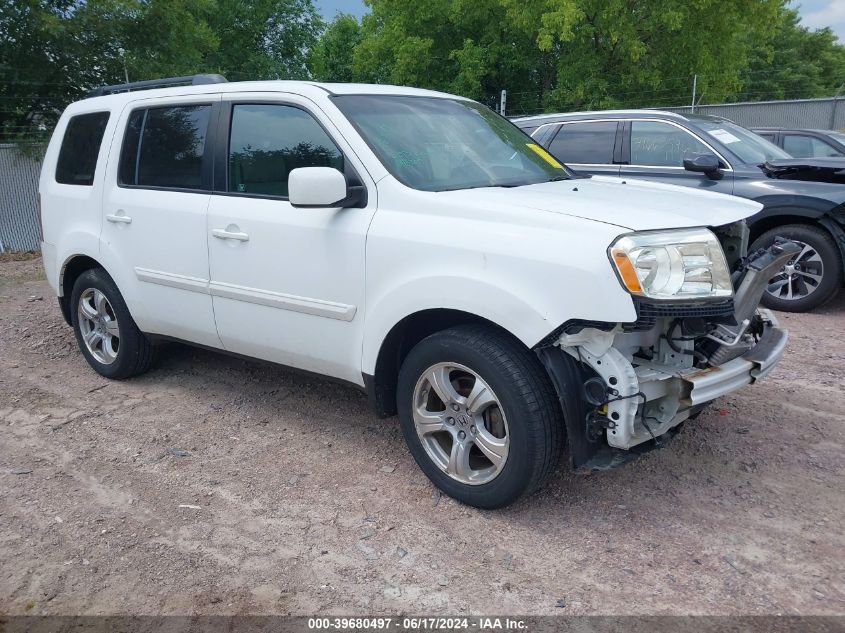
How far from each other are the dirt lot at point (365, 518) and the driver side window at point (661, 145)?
310 cm

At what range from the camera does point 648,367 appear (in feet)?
9.92

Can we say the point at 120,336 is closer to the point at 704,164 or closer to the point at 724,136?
the point at 704,164

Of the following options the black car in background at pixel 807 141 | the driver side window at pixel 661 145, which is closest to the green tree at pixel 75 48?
the driver side window at pixel 661 145

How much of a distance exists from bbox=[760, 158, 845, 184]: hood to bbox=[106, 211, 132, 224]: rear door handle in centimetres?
559

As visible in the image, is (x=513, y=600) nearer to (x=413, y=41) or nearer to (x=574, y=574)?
(x=574, y=574)

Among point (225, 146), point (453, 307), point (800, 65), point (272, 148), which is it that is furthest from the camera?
point (800, 65)

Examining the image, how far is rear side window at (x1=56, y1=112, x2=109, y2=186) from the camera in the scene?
4.96 meters

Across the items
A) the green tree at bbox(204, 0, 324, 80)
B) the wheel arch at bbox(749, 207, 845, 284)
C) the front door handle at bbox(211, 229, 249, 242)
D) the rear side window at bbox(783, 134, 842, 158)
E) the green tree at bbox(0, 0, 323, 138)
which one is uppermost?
the green tree at bbox(204, 0, 324, 80)

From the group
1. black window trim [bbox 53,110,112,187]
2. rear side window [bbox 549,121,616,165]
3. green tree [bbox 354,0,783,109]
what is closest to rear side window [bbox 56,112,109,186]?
black window trim [bbox 53,110,112,187]

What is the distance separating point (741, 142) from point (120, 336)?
6102mm

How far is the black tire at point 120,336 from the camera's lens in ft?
16.0

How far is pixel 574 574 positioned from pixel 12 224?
43.6 ft

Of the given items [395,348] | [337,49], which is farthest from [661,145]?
[337,49]

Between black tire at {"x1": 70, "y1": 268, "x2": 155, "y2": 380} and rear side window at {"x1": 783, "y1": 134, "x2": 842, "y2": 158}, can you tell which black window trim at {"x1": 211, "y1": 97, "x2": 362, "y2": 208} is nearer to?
black tire at {"x1": 70, "y1": 268, "x2": 155, "y2": 380}
